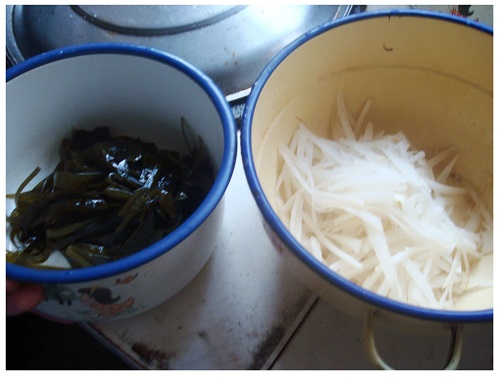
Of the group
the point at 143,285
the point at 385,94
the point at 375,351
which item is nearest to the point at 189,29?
the point at 385,94

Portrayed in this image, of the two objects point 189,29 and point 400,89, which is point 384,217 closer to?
point 400,89

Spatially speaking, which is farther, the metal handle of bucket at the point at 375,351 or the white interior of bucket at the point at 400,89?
the white interior of bucket at the point at 400,89

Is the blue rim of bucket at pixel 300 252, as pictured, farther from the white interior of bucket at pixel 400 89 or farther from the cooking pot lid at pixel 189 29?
the cooking pot lid at pixel 189 29

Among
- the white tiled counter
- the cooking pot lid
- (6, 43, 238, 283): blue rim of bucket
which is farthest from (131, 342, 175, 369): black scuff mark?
the cooking pot lid

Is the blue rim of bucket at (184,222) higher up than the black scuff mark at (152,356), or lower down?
higher up

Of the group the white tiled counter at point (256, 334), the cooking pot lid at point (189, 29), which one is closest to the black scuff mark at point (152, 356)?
the white tiled counter at point (256, 334)
